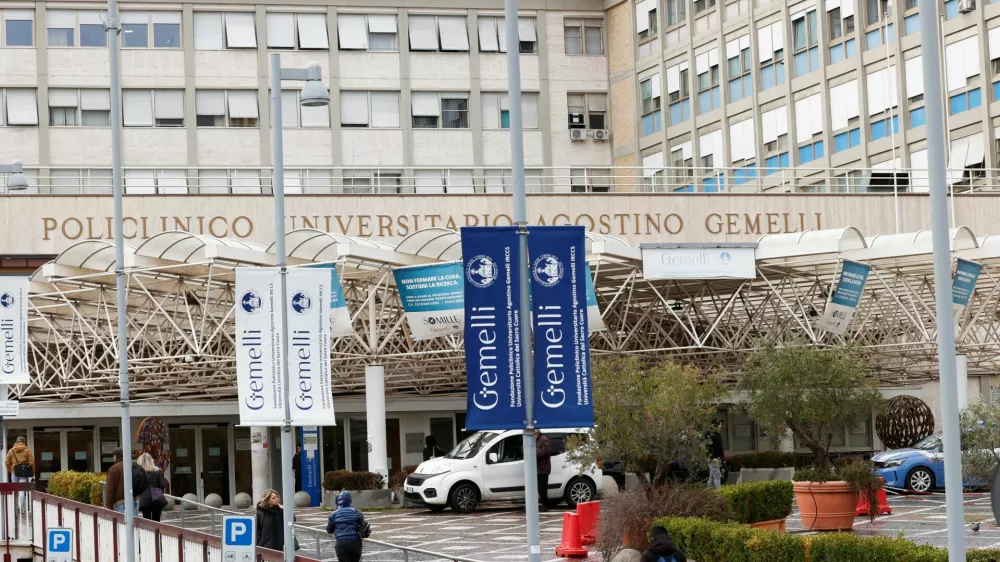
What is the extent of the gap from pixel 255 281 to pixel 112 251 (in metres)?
14.9

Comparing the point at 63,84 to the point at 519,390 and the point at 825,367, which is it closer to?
the point at 825,367

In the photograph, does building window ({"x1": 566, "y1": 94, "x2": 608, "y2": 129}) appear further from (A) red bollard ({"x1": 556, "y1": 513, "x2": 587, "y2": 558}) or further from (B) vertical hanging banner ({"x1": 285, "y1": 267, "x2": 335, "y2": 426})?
(B) vertical hanging banner ({"x1": 285, "y1": 267, "x2": 335, "y2": 426})

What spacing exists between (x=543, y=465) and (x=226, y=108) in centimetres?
2973

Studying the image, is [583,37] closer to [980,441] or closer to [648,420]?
[980,441]

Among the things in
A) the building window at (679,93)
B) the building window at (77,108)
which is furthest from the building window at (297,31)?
the building window at (679,93)

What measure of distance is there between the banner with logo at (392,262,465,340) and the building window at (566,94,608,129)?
2950 centimetres

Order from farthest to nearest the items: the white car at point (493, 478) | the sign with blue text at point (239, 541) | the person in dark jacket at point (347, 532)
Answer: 1. the white car at point (493, 478)
2. the sign with blue text at point (239, 541)
3. the person in dark jacket at point (347, 532)

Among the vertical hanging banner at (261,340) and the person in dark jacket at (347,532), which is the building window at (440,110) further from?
the person in dark jacket at (347,532)

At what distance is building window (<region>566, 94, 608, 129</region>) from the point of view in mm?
59562

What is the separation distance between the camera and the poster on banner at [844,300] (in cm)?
3247

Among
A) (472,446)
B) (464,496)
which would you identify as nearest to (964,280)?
(472,446)

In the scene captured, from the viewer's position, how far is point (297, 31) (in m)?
57.3

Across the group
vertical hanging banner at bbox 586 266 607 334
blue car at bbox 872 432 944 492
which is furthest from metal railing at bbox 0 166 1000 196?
vertical hanging banner at bbox 586 266 607 334

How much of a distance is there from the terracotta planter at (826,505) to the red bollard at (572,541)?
3.57 metres
